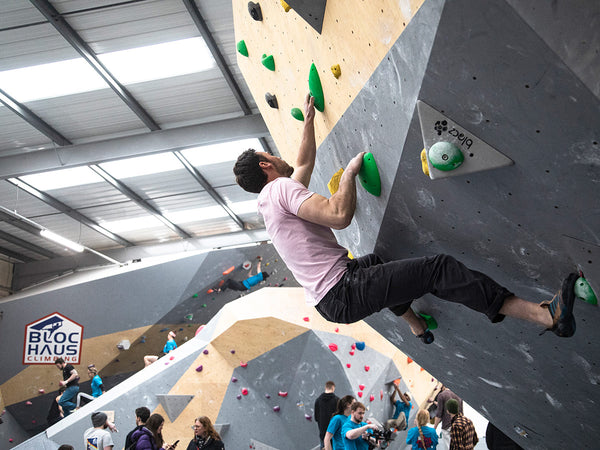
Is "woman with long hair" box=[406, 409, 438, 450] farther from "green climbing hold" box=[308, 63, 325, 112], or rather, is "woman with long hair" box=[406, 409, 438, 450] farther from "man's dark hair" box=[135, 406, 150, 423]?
"green climbing hold" box=[308, 63, 325, 112]

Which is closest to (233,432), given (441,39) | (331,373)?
(331,373)

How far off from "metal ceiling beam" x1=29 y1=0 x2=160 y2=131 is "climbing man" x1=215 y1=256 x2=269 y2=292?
3244 mm

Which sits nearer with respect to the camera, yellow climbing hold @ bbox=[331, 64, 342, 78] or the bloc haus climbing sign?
yellow climbing hold @ bbox=[331, 64, 342, 78]

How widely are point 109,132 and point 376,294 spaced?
26.3 ft

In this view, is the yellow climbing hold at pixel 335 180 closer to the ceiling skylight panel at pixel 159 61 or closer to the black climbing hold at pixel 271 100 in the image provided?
the black climbing hold at pixel 271 100

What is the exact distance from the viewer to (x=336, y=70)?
1.94 m

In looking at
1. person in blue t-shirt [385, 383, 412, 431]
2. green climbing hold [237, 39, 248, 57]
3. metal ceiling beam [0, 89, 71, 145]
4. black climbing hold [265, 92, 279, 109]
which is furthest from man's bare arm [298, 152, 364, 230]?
metal ceiling beam [0, 89, 71, 145]

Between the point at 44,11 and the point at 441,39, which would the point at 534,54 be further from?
the point at 44,11

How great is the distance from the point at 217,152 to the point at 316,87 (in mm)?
7845

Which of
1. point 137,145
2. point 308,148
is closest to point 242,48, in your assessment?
point 308,148

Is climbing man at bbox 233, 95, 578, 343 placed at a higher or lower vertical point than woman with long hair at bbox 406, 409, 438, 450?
higher

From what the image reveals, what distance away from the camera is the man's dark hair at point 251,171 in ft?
7.32

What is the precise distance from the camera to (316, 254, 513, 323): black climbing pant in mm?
1689

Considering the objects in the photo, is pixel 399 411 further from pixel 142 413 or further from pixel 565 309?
pixel 565 309
